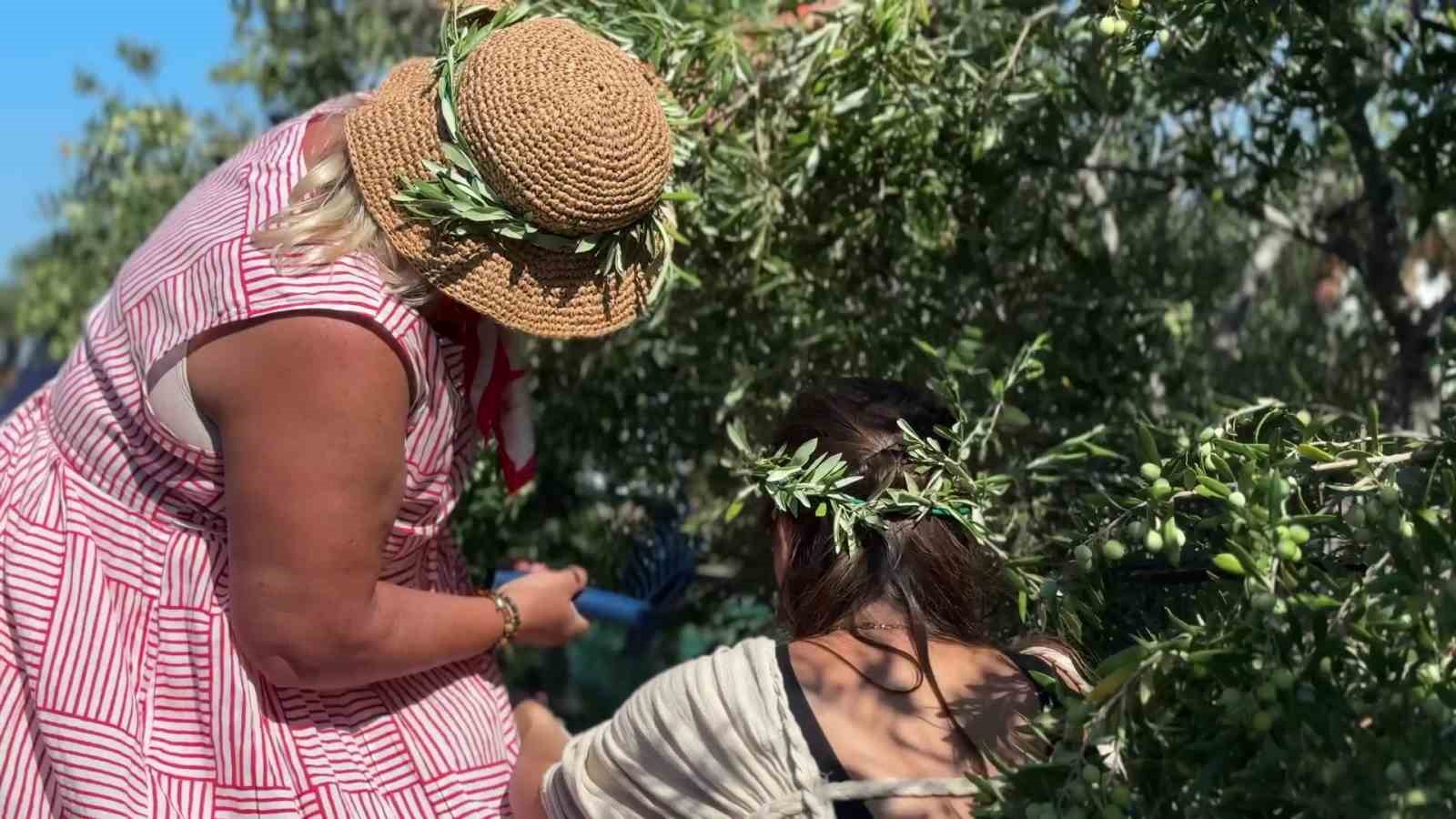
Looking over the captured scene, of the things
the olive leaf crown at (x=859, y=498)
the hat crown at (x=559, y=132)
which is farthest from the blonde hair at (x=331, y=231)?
the olive leaf crown at (x=859, y=498)

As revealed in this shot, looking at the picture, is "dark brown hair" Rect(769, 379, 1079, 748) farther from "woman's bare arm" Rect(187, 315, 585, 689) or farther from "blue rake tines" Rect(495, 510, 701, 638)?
"blue rake tines" Rect(495, 510, 701, 638)

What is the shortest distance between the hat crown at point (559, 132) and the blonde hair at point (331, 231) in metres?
0.16

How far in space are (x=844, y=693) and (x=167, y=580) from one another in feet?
2.82

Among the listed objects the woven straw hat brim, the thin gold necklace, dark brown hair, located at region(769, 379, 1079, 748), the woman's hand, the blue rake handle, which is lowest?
the blue rake handle

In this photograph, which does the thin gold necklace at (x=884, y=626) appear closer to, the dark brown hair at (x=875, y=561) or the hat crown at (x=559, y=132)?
the dark brown hair at (x=875, y=561)

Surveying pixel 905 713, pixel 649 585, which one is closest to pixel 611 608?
pixel 649 585

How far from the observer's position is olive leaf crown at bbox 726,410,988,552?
1832mm

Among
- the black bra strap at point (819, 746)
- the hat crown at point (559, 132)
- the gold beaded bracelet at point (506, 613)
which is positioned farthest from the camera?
the gold beaded bracelet at point (506, 613)

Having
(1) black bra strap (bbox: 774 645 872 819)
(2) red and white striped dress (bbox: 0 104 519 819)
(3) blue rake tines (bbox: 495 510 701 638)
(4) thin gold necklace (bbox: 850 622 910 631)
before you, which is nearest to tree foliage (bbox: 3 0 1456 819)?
(3) blue rake tines (bbox: 495 510 701 638)

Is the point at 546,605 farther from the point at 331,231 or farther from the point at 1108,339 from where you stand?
the point at 1108,339

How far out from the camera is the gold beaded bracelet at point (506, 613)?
2169 mm

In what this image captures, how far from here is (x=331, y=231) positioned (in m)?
1.85

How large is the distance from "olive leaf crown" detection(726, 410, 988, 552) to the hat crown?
1.24 ft

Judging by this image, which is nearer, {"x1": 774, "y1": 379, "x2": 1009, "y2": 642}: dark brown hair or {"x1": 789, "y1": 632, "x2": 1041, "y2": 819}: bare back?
{"x1": 789, "y1": 632, "x2": 1041, "y2": 819}: bare back
